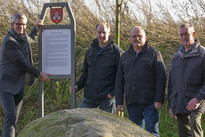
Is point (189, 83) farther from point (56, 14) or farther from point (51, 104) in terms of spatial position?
point (51, 104)

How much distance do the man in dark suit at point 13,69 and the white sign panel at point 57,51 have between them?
17cm

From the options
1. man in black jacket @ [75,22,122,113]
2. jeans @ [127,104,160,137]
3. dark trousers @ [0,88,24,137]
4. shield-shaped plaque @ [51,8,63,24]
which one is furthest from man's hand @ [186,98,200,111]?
dark trousers @ [0,88,24,137]

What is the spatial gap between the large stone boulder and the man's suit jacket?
→ 6.97 feet

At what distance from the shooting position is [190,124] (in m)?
3.39

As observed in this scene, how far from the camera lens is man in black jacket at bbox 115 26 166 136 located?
3.51 meters

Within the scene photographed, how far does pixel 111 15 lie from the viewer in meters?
7.41

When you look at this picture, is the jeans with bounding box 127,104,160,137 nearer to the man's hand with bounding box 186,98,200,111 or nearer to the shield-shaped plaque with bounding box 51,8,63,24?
the man's hand with bounding box 186,98,200,111

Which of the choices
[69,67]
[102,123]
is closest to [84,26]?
[69,67]

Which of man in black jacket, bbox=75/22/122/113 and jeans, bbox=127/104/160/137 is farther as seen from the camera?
man in black jacket, bbox=75/22/122/113

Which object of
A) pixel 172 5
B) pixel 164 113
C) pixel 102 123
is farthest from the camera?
pixel 172 5

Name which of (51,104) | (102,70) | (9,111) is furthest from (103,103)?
(51,104)

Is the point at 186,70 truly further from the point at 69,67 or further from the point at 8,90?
the point at 8,90

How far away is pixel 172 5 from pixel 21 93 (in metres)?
4.75

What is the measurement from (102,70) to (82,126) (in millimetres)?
2293
